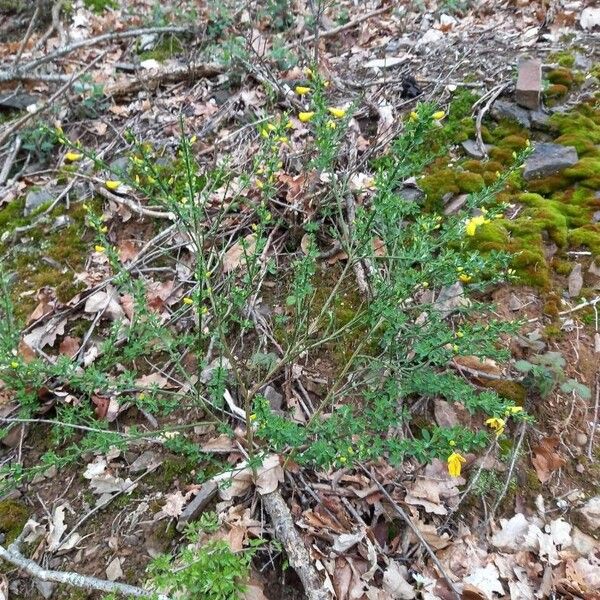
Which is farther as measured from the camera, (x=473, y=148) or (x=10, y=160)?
(x=10, y=160)

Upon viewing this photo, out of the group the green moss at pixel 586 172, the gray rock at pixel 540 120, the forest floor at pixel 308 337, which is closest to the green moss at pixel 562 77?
the forest floor at pixel 308 337

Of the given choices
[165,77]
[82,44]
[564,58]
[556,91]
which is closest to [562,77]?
Result: [556,91]

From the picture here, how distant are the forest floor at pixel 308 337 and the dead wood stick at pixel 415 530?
16mm

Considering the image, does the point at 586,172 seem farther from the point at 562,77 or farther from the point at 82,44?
the point at 82,44

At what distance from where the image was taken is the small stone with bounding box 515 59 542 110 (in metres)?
4.06

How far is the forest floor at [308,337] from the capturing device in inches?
92.1

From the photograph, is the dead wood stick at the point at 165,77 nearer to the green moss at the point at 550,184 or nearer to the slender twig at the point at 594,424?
the green moss at the point at 550,184

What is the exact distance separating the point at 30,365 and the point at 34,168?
2.59 m

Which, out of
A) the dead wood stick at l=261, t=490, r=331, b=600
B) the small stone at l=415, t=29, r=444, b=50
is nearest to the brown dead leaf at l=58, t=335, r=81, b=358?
the dead wood stick at l=261, t=490, r=331, b=600

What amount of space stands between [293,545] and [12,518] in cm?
144

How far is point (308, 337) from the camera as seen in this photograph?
8.75 ft

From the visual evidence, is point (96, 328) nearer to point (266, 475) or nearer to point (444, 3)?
point (266, 475)

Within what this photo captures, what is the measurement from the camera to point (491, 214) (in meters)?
2.26

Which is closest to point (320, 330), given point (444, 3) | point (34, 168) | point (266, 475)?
point (266, 475)
